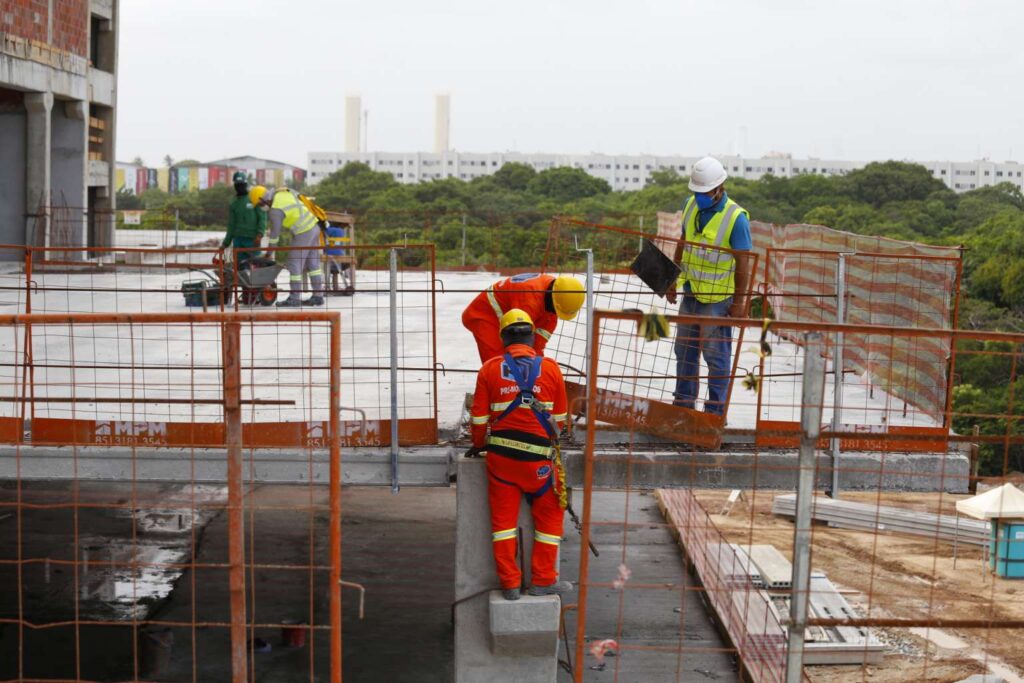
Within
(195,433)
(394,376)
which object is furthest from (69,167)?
(394,376)

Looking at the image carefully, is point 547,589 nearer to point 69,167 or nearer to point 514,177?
point 69,167

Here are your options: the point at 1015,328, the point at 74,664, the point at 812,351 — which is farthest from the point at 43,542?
the point at 1015,328

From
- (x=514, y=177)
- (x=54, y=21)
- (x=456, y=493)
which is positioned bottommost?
(x=456, y=493)

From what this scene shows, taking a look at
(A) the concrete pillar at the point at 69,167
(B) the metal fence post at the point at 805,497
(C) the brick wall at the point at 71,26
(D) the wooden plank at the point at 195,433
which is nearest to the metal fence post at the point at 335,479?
(B) the metal fence post at the point at 805,497

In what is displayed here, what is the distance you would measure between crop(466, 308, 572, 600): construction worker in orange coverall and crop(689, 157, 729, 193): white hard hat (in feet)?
6.97

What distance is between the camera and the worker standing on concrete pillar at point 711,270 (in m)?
8.55

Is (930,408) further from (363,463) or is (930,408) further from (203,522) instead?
(203,522)

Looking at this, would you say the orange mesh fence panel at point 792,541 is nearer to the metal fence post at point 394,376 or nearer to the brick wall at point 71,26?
the metal fence post at point 394,376

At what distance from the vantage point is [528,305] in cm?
787

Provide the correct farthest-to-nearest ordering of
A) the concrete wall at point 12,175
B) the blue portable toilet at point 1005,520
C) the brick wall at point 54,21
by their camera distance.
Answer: the concrete wall at point 12,175 → the brick wall at point 54,21 → the blue portable toilet at point 1005,520

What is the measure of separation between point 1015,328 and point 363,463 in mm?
26069

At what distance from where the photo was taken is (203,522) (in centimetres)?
1470

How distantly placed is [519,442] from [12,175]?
19.8 meters

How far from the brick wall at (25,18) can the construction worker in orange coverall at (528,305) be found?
1589 centimetres
